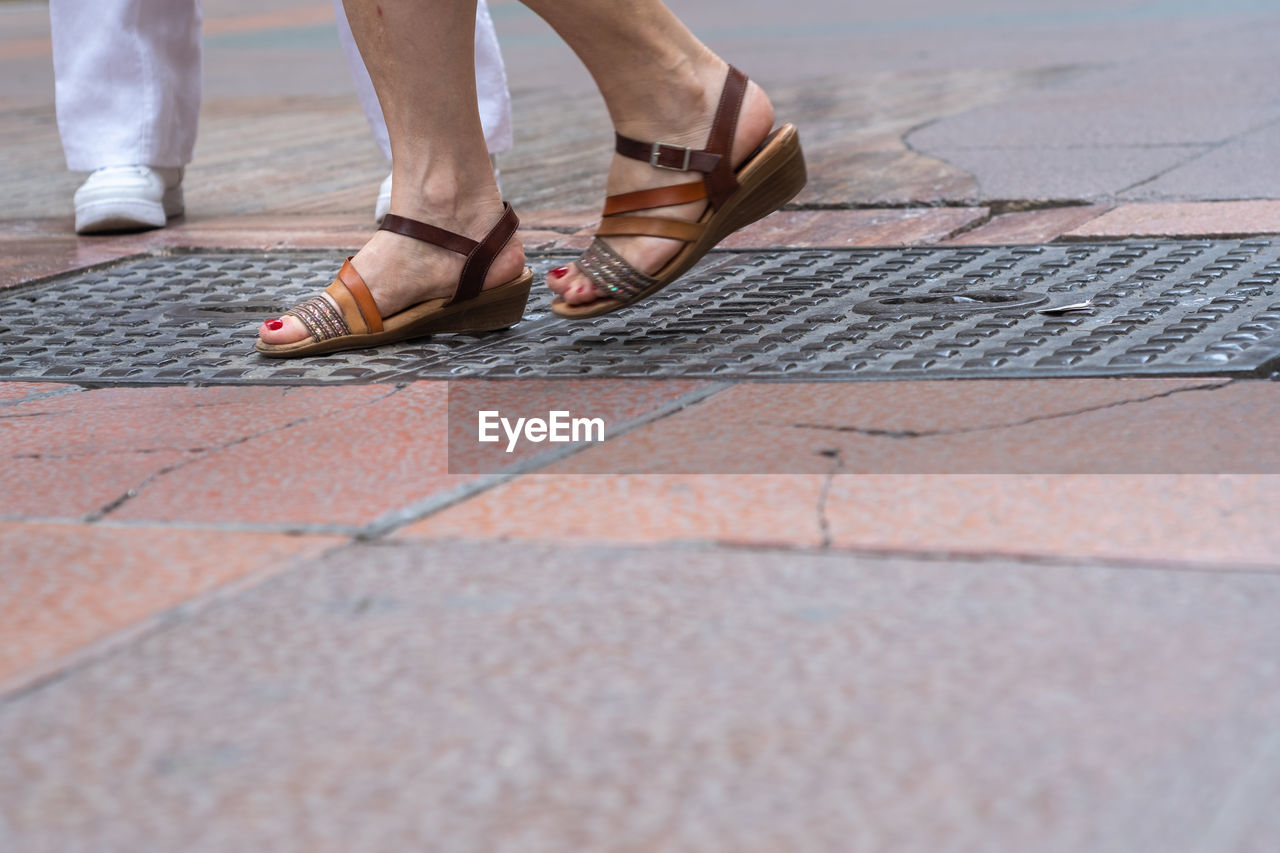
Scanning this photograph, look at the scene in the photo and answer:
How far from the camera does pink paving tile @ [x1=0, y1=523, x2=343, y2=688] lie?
1112mm

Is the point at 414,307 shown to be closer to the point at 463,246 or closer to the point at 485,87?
the point at 463,246

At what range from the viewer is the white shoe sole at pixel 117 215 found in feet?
9.98

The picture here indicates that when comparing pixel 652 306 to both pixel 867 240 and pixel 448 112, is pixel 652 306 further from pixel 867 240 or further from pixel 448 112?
pixel 867 240

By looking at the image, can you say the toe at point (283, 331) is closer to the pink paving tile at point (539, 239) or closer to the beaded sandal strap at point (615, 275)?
the beaded sandal strap at point (615, 275)

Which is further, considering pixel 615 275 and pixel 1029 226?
pixel 1029 226

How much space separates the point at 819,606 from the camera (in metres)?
1.08

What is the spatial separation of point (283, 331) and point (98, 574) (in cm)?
76

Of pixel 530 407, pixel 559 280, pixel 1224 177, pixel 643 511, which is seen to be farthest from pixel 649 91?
pixel 1224 177

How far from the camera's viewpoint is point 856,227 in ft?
8.67

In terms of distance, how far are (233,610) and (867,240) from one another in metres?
1.60

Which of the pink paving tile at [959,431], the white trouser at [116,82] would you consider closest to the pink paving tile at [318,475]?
the pink paving tile at [959,431]

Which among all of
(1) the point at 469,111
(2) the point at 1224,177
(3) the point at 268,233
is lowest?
(3) the point at 268,233

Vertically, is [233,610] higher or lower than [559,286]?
lower

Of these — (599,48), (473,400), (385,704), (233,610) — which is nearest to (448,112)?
(599,48)
